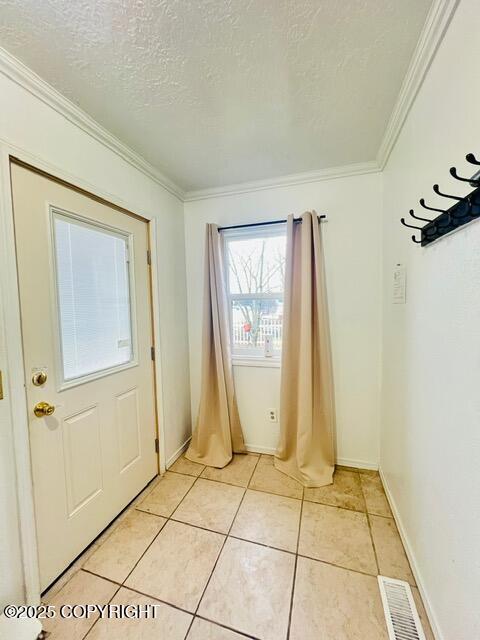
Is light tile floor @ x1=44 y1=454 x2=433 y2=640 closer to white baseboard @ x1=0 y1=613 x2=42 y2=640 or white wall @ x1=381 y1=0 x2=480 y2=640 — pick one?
white baseboard @ x1=0 y1=613 x2=42 y2=640

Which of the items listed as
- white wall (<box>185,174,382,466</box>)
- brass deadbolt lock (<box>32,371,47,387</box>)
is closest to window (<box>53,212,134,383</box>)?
brass deadbolt lock (<box>32,371,47,387</box>)

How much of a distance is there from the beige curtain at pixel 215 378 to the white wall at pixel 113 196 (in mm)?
251

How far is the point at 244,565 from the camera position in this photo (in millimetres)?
1312

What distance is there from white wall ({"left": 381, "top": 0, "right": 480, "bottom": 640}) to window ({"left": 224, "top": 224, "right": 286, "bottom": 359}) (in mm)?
965

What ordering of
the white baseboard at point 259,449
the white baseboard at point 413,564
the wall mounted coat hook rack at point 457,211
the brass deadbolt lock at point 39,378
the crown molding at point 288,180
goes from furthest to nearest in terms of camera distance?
the white baseboard at point 259,449 → the crown molding at point 288,180 → the brass deadbolt lock at point 39,378 → the white baseboard at point 413,564 → the wall mounted coat hook rack at point 457,211

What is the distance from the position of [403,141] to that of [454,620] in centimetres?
213

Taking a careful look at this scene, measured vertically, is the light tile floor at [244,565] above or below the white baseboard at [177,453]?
below

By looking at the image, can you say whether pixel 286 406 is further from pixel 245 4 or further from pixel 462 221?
pixel 245 4

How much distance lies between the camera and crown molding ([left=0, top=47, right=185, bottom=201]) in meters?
1.07

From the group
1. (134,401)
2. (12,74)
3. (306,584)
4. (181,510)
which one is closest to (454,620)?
(306,584)

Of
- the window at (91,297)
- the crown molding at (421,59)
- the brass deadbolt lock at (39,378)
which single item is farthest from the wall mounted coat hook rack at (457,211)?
the brass deadbolt lock at (39,378)

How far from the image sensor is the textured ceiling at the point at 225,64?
922 millimetres

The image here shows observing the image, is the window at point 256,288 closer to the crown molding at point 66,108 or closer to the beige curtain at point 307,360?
the beige curtain at point 307,360

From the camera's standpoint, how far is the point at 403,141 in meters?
1.42
